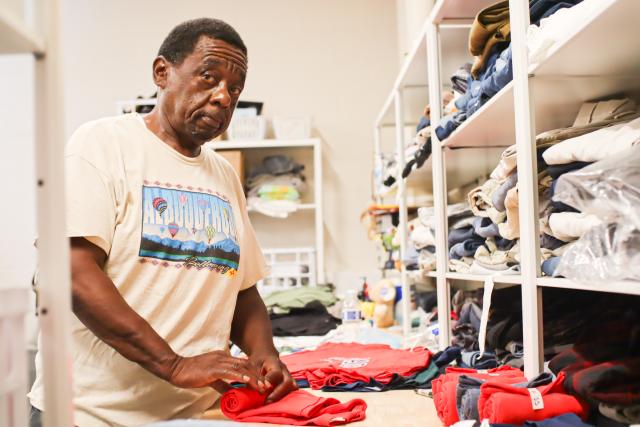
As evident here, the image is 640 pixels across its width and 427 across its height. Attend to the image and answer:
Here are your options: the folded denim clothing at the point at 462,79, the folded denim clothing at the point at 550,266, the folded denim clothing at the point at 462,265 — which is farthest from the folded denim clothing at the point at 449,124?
the folded denim clothing at the point at 550,266

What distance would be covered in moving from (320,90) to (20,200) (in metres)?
3.58

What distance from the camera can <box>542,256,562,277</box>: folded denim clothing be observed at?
1158 mm

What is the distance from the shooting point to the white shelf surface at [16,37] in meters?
0.54

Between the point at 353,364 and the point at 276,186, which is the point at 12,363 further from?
the point at 276,186

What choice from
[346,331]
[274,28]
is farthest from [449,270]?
[274,28]

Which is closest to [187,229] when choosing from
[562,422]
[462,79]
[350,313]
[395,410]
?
[395,410]

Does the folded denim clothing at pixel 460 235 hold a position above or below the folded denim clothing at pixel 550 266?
above

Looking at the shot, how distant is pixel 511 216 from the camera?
55.7 inches

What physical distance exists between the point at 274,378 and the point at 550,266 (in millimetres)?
625

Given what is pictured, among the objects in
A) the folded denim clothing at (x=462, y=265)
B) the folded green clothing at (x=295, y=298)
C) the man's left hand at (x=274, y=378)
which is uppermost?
the folded denim clothing at (x=462, y=265)

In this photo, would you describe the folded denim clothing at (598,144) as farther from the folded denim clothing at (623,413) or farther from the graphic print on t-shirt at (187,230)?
the graphic print on t-shirt at (187,230)

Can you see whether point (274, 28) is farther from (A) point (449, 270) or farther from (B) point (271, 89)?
(A) point (449, 270)

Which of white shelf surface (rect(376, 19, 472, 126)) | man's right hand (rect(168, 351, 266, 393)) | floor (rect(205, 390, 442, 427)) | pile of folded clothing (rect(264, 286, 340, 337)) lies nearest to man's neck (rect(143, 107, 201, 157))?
man's right hand (rect(168, 351, 266, 393))

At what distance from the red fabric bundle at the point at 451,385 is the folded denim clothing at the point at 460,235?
2.04 ft
